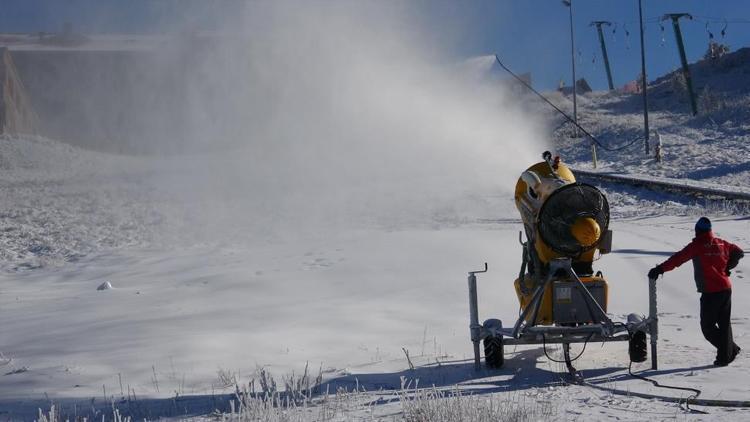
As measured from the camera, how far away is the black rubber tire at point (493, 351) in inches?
289

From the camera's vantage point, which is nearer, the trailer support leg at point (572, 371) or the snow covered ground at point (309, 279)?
the trailer support leg at point (572, 371)

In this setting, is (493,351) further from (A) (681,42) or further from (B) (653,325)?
(A) (681,42)

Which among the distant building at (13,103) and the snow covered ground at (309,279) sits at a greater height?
the distant building at (13,103)

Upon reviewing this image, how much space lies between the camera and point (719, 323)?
7.21 m

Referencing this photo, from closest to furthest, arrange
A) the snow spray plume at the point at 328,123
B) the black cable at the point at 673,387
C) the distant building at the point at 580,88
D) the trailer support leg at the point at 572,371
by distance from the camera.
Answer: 1. the black cable at the point at 673,387
2. the trailer support leg at the point at 572,371
3. the snow spray plume at the point at 328,123
4. the distant building at the point at 580,88

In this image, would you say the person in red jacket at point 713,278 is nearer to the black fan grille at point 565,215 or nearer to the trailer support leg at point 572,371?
the black fan grille at point 565,215

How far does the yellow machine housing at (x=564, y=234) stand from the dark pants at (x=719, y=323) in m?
0.86

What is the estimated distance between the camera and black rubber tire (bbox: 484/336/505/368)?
24.1 ft

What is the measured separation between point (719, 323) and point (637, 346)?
2.27 ft

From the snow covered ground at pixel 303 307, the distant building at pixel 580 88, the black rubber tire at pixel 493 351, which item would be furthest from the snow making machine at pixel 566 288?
the distant building at pixel 580 88

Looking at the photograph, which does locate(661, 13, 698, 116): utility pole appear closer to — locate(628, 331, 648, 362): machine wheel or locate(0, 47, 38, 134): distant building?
locate(0, 47, 38, 134): distant building

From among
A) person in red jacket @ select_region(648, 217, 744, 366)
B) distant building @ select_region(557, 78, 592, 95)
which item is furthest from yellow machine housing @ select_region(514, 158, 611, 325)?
distant building @ select_region(557, 78, 592, 95)

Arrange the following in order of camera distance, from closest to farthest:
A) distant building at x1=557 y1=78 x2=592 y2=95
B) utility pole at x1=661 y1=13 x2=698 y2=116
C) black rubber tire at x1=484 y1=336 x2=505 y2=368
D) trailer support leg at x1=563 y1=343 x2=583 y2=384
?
trailer support leg at x1=563 y1=343 x2=583 y2=384 < black rubber tire at x1=484 y1=336 x2=505 y2=368 < utility pole at x1=661 y1=13 x2=698 y2=116 < distant building at x1=557 y1=78 x2=592 y2=95

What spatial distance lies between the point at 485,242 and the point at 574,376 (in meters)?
10.8
